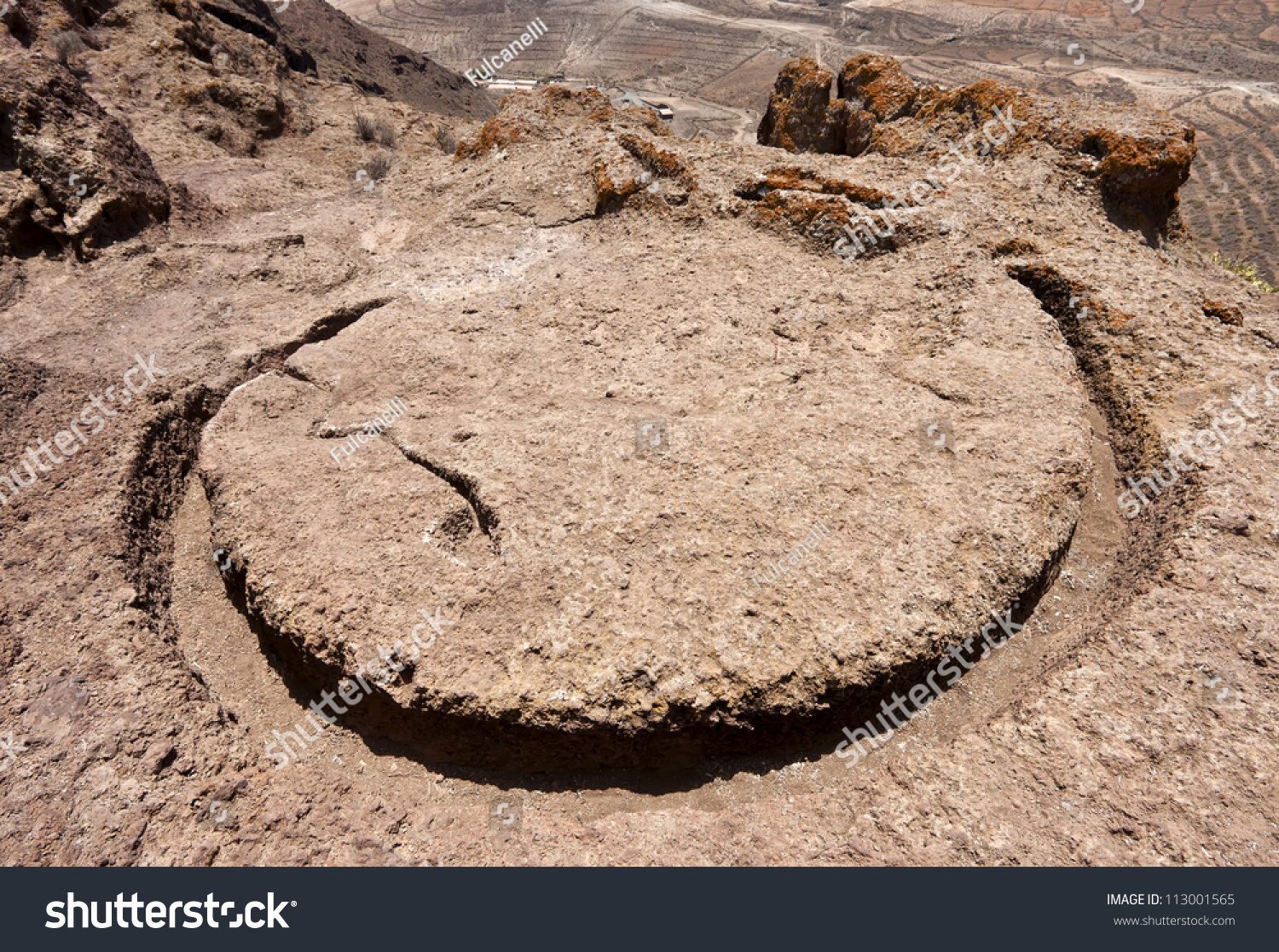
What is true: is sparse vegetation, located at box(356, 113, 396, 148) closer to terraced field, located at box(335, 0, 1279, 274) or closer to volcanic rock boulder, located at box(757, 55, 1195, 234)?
volcanic rock boulder, located at box(757, 55, 1195, 234)

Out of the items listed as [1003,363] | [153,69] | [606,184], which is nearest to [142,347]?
[606,184]

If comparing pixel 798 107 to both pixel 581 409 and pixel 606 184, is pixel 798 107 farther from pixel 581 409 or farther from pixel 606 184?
pixel 581 409

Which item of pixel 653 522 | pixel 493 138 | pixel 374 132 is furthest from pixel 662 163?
pixel 374 132

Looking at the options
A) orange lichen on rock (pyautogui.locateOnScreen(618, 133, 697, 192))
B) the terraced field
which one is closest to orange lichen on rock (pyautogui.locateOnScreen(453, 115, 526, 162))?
orange lichen on rock (pyautogui.locateOnScreen(618, 133, 697, 192))

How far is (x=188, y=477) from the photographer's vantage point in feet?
15.4

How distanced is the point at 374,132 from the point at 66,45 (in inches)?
160

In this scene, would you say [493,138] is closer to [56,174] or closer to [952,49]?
[56,174]

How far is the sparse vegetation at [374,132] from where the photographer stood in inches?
420

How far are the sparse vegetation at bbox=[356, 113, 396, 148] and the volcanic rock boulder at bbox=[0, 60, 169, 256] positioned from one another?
4.69 meters

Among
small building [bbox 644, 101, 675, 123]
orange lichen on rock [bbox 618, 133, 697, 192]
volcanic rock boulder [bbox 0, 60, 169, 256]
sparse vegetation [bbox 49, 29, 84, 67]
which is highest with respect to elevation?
orange lichen on rock [bbox 618, 133, 697, 192]

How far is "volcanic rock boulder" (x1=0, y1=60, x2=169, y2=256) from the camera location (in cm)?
583

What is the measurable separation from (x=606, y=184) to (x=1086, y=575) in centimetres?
492

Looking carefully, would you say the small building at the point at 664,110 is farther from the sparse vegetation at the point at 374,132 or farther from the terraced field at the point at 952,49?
the sparse vegetation at the point at 374,132

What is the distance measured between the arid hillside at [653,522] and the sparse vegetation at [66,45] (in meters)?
4.53
